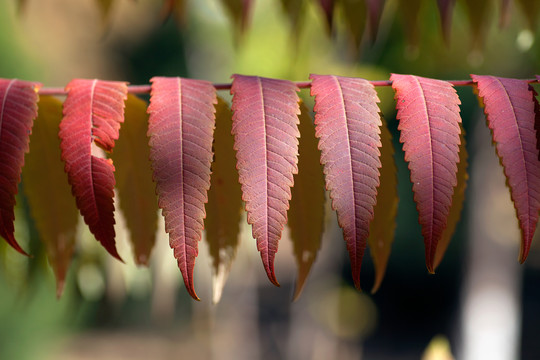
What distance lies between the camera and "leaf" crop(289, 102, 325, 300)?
0.99 metres

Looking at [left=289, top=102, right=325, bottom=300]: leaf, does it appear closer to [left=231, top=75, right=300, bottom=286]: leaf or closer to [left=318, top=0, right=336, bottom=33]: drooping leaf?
[left=231, top=75, right=300, bottom=286]: leaf

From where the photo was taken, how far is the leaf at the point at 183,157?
0.77 meters

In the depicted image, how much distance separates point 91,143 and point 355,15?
3.05 ft

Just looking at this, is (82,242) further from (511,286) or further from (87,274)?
(511,286)

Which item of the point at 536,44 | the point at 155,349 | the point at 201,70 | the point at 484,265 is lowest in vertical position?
the point at 155,349

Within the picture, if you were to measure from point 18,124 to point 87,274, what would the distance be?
1784mm

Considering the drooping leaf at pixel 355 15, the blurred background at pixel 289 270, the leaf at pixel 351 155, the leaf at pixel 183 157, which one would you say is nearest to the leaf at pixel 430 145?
the leaf at pixel 351 155

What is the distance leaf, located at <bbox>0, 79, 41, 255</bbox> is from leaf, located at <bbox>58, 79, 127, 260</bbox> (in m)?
0.06

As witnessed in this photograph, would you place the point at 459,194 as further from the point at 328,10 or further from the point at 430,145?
the point at 328,10

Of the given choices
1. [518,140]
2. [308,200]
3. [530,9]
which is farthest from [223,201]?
[530,9]

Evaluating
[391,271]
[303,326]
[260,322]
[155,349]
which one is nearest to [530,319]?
[391,271]

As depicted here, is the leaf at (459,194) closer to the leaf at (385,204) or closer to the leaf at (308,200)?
the leaf at (385,204)

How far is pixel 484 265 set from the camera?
6078mm

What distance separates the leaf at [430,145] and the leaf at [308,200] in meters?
0.19
